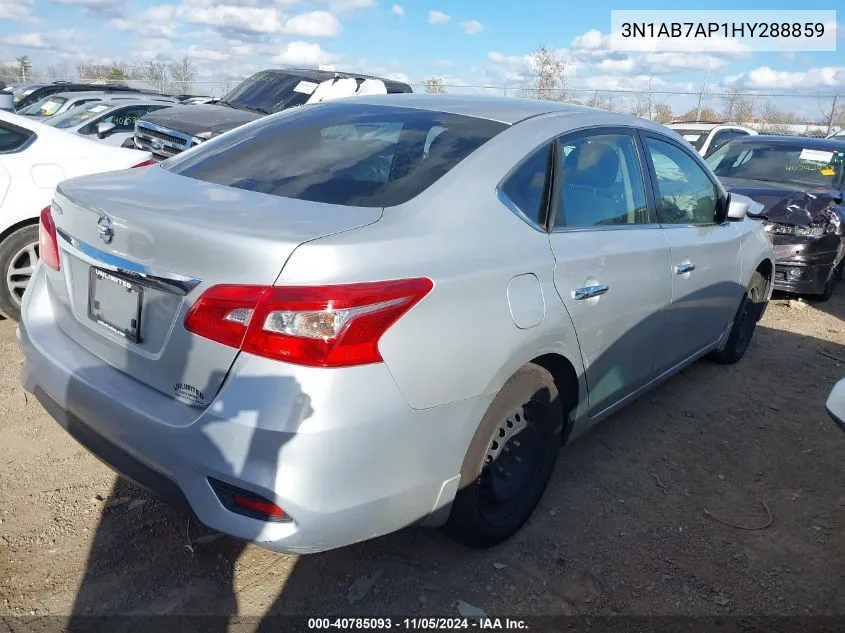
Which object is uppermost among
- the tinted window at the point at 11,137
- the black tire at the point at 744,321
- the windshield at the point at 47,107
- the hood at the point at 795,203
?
the windshield at the point at 47,107

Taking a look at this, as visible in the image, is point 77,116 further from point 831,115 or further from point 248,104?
point 831,115

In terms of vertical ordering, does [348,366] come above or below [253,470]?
above

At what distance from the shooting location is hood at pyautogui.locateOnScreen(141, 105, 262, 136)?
24.2ft

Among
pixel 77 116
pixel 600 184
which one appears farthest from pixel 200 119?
pixel 600 184

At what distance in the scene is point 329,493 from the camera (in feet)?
6.51

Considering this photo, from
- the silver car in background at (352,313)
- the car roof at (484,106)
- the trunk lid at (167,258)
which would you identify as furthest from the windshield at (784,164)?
the trunk lid at (167,258)

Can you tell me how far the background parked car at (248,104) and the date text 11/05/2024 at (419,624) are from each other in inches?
228

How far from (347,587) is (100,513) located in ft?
3.71

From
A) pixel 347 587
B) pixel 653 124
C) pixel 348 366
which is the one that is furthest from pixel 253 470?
pixel 653 124

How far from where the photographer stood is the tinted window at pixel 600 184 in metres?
2.87

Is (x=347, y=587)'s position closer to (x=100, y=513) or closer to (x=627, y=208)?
(x=100, y=513)

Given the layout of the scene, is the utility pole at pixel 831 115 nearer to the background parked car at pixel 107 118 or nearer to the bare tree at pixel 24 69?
the background parked car at pixel 107 118

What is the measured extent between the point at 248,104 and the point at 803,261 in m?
6.76

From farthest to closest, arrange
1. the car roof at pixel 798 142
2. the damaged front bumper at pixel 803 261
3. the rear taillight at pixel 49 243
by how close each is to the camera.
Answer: the car roof at pixel 798 142 → the damaged front bumper at pixel 803 261 → the rear taillight at pixel 49 243
